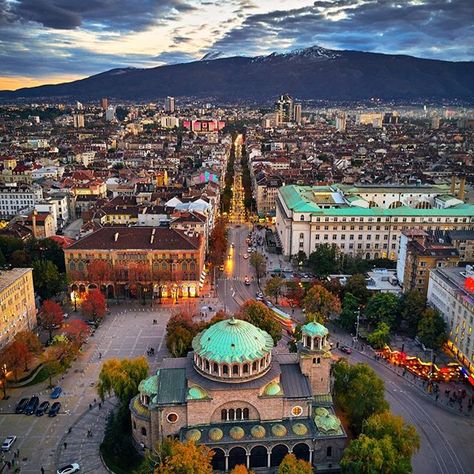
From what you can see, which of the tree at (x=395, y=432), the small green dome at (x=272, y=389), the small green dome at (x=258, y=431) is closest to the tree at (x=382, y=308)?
the tree at (x=395, y=432)

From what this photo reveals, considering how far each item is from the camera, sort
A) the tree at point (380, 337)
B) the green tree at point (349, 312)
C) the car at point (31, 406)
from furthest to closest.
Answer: the green tree at point (349, 312) → the tree at point (380, 337) → the car at point (31, 406)

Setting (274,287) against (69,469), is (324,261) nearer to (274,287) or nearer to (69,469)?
(274,287)

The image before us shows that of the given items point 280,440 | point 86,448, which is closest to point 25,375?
point 86,448

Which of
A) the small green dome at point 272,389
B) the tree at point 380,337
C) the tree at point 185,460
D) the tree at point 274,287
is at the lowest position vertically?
the tree at point 380,337

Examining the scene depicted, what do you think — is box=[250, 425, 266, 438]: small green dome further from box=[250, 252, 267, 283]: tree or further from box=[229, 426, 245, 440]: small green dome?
box=[250, 252, 267, 283]: tree

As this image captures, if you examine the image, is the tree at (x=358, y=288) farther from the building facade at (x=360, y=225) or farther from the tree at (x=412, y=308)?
the building facade at (x=360, y=225)

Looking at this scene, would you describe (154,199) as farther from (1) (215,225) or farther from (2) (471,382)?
(2) (471,382)
